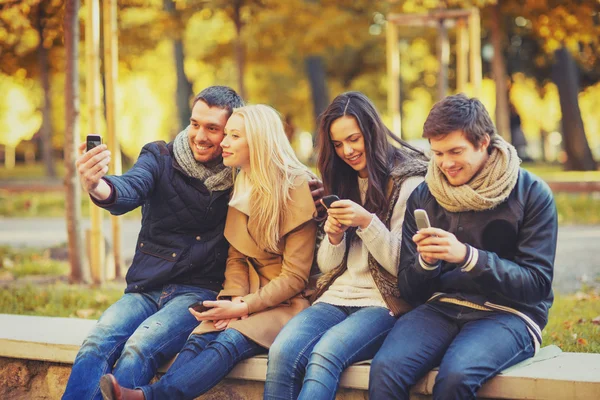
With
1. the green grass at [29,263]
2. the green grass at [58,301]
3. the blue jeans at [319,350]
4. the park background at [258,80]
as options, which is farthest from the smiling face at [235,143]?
the green grass at [29,263]

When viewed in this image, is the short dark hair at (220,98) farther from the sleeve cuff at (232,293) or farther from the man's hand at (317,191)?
the sleeve cuff at (232,293)

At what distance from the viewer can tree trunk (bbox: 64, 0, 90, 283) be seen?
7293 mm

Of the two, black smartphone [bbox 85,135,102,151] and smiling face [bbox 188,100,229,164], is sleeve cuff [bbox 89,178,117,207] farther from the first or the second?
smiling face [bbox 188,100,229,164]

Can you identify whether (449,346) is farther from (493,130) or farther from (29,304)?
(29,304)

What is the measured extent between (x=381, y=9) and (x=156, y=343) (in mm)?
16266

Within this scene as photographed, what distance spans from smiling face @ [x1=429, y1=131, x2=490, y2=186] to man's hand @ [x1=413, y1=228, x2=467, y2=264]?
340mm

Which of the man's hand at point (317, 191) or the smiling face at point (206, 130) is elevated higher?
the smiling face at point (206, 130)

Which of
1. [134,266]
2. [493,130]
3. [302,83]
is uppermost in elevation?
[302,83]

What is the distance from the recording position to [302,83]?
3216 cm

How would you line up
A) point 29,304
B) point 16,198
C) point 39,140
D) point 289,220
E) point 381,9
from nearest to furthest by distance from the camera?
1. point 289,220
2. point 29,304
3. point 16,198
4. point 381,9
5. point 39,140

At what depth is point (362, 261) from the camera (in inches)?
155

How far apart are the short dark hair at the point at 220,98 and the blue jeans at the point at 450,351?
1.50m

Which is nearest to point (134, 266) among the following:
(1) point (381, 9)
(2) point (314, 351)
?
(2) point (314, 351)

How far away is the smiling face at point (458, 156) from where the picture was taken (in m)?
3.44
